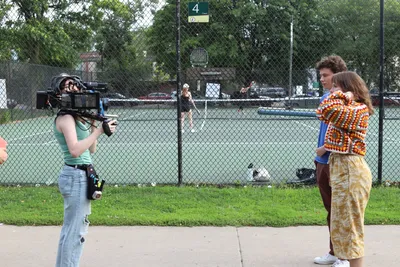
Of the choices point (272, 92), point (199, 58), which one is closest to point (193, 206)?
point (199, 58)

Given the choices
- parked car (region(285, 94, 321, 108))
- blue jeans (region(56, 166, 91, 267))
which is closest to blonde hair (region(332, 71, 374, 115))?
blue jeans (region(56, 166, 91, 267))

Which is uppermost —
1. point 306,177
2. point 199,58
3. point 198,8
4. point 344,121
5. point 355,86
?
point 198,8

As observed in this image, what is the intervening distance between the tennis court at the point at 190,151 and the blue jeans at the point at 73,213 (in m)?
4.17

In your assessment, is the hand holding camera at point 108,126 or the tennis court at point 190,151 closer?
the hand holding camera at point 108,126

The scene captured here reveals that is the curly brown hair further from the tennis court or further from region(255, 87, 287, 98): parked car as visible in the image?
region(255, 87, 287, 98): parked car

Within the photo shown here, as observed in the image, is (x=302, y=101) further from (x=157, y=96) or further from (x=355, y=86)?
(x=355, y=86)

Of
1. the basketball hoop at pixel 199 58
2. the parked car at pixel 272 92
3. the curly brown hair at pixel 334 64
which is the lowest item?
the parked car at pixel 272 92

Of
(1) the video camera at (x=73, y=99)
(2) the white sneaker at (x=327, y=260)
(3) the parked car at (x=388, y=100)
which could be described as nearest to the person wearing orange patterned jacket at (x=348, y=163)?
(2) the white sneaker at (x=327, y=260)

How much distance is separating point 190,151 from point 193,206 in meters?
5.19

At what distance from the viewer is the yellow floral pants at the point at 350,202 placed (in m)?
3.56

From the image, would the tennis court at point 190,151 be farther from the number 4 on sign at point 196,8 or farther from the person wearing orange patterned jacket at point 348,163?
the person wearing orange patterned jacket at point 348,163

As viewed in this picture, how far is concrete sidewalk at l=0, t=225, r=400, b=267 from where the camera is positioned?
14.7ft

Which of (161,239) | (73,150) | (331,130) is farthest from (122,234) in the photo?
(331,130)

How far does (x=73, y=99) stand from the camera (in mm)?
3230
